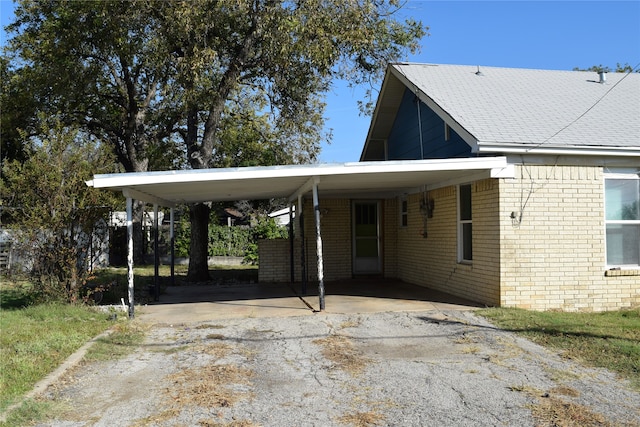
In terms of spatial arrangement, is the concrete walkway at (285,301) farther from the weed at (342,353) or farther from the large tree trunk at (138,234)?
the large tree trunk at (138,234)

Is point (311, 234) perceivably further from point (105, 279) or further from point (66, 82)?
point (66, 82)

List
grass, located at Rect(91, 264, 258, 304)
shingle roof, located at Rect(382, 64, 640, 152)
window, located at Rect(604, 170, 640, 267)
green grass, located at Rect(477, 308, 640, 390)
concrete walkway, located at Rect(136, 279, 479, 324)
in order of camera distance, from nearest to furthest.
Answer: green grass, located at Rect(477, 308, 640, 390) → shingle roof, located at Rect(382, 64, 640, 152) → concrete walkway, located at Rect(136, 279, 479, 324) → window, located at Rect(604, 170, 640, 267) → grass, located at Rect(91, 264, 258, 304)

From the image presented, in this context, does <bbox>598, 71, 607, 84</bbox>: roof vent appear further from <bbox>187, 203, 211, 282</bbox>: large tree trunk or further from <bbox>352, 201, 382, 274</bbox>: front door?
<bbox>187, 203, 211, 282</bbox>: large tree trunk

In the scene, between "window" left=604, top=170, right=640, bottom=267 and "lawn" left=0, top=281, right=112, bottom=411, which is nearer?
"lawn" left=0, top=281, right=112, bottom=411

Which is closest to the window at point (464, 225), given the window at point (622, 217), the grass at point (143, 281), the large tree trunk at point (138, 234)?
the window at point (622, 217)

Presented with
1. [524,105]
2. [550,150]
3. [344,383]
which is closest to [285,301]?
[550,150]

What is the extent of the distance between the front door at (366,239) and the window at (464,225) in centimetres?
483

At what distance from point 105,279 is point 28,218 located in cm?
720

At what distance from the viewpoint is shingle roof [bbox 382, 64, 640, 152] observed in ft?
32.9

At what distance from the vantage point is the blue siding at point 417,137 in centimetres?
1141

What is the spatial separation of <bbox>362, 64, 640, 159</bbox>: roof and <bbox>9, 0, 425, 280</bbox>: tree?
7.88 ft

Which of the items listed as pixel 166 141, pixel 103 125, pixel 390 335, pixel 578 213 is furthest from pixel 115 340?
pixel 166 141

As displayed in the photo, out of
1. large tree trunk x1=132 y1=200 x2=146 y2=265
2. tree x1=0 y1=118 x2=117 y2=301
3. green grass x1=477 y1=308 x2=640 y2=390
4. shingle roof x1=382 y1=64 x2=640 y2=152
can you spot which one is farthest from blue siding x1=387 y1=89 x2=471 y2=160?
large tree trunk x1=132 y1=200 x2=146 y2=265

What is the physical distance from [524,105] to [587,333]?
5.54 metres
